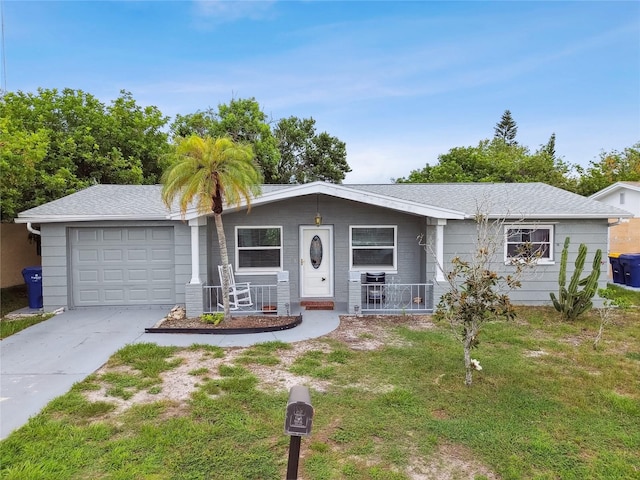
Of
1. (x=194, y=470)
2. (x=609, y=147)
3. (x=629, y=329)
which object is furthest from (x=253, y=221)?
(x=609, y=147)

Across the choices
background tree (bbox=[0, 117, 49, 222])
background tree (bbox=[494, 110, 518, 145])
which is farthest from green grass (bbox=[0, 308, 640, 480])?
background tree (bbox=[494, 110, 518, 145])

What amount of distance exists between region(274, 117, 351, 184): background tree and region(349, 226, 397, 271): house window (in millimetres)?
18263

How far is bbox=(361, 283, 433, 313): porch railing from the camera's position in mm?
9336

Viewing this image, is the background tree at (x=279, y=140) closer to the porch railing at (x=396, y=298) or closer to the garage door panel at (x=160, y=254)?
the garage door panel at (x=160, y=254)

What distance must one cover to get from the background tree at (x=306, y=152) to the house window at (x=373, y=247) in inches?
719

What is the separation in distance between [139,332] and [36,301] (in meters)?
4.02

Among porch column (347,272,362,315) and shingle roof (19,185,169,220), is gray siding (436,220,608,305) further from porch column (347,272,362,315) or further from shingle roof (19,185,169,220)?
shingle roof (19,185,169,220)

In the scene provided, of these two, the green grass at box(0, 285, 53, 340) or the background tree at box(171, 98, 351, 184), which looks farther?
the background tree at box(171, 98, 351, 184)

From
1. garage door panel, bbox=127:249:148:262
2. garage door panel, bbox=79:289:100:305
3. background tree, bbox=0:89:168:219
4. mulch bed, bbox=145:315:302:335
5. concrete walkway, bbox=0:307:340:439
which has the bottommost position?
concrete walkway, bbox=0:307:340:439

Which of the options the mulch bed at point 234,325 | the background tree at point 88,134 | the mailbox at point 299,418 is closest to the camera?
the mailbox at point 299,418

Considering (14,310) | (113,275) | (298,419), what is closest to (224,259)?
(113,275)

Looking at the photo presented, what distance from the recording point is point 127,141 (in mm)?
16453

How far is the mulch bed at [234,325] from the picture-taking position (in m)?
7.65

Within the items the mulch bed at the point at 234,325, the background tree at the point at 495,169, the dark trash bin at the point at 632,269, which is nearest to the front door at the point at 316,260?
the mulch bed at the point at 234,325
